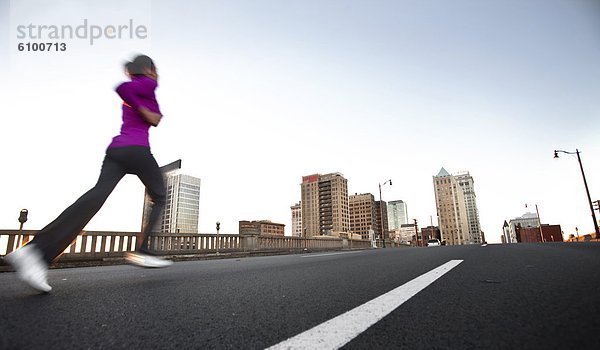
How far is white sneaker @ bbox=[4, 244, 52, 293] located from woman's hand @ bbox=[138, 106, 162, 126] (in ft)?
5.20

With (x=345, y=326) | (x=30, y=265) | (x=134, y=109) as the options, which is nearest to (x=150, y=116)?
(x=134, y=109)

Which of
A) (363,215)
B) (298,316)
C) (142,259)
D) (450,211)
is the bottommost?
(298,316)

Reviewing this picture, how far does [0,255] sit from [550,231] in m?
121

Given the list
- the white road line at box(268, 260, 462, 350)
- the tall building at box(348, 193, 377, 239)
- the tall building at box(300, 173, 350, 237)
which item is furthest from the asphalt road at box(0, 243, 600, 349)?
the tall building at box(348, 193, 377, 239)

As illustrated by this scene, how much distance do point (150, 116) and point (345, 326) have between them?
10.1 feet

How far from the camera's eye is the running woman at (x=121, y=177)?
2695 mm

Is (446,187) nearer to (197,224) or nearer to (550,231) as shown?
(550,231)

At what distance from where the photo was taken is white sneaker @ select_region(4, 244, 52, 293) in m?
2.60

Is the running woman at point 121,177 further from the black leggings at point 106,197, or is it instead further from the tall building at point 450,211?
the tall building at point 450,211

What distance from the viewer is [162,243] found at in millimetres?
11922

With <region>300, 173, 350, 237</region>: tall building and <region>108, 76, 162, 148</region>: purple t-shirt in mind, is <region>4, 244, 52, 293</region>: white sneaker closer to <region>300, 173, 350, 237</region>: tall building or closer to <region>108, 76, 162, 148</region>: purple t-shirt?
<region>108, 76, 162, 148</region>: purple t-shirt

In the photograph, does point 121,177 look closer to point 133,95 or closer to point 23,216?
point 133,95

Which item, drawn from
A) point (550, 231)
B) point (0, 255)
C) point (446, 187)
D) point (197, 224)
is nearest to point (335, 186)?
point (446, 187)

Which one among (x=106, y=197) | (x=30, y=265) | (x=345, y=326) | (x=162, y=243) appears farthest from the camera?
(x=162, y=243)
